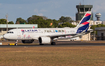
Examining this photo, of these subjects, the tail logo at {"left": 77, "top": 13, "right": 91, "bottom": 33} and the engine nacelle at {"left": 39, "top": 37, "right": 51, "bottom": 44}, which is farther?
the tail logo at {"left": 77, "top": 13, "right": 91, "bottom": 33}

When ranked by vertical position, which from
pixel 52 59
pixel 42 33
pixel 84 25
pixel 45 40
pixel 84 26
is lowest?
pixel 52 59

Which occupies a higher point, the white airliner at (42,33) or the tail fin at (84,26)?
the tail fin at (84,26)

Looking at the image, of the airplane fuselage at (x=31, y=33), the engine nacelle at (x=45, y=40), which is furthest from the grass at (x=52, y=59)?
the airplane fuselage at (x=31, y=33)

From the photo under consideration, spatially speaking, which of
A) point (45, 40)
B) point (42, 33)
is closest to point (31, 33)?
point (42, 33)

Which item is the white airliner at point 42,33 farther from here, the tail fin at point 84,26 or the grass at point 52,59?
the grass at point 52,59

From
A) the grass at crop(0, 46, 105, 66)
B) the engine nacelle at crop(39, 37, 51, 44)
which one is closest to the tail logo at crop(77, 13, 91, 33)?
the engine nacelle at crop(39, 37, 51, 44)

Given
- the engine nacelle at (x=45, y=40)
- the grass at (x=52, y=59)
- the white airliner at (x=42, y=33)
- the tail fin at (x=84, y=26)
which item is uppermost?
the tail fin at (x=84, y=26)

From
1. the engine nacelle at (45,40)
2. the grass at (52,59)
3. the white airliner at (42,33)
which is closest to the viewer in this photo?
the grass at (52,59)

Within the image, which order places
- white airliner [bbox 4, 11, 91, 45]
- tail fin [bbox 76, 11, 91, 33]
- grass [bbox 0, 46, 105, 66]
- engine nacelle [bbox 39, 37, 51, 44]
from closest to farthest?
1. grass [bbox 0, 46, 105, 66]
2. engine nacelle [bbox 39, 37, 51, 44]
3. white airliner [bbox 4, 11, 91, 45]
4. tail fin [bbox 76, 11, 91, 33]

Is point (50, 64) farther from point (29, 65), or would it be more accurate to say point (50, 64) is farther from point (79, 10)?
point (79, 10)

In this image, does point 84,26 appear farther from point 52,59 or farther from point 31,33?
point 52,59

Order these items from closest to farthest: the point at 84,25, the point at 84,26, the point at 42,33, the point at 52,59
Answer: the point at 52,59, the point at 42,33, the point at 84,26, the point at 84,25

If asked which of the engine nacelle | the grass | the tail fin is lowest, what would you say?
the grass

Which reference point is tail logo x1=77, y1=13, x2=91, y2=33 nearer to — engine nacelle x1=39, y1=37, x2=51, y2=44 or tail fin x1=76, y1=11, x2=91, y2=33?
tail fin x1=76, y1=11, x2=91, y2=33
